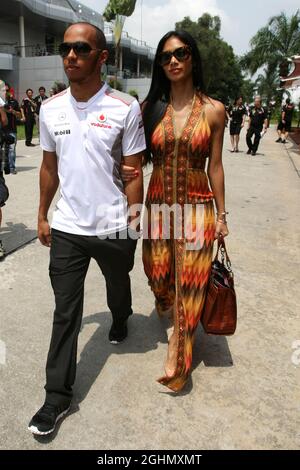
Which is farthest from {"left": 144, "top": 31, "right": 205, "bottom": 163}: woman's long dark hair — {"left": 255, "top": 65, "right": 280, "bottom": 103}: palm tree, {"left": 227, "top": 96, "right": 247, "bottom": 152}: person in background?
{"left": 255, "top": 65, "right": 280, "bottom": 103}: palm tree

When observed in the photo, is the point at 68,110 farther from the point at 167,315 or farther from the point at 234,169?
the point at 234,169

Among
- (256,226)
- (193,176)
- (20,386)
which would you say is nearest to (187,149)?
(193,176)

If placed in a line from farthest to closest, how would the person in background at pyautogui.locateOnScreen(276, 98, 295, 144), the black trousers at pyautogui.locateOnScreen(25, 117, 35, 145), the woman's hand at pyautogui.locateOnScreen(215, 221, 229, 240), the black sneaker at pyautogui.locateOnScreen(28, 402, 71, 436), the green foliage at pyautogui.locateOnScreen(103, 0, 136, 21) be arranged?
the green foliage at pyautogui.locateOnScreen(103, 0, 136, 21) < the person in background at pyautogui.locateOnScreen(276, 98, 295, 144) < the black trousers at pyautogui.locateOnScreen(25, 117, 35, 145) < the woman's hand at pyautogui.locateOnScreen(215, 221, 229, 240) < the black sneaker at pyautogui.locateOnScreen(28, 402, 71, 436)

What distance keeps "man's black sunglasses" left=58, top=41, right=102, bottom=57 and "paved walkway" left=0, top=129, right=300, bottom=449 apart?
5.96 feet

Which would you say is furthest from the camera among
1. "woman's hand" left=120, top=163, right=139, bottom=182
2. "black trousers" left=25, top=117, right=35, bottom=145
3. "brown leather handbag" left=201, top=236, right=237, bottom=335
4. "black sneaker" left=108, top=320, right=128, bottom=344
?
"black trousers" left=25, top=117, right=35, bottom=145

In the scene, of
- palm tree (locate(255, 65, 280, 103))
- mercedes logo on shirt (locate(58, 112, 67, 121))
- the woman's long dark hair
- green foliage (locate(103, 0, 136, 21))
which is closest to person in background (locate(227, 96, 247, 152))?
the woman's long dark hair

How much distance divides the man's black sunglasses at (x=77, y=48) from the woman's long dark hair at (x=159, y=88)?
52cm

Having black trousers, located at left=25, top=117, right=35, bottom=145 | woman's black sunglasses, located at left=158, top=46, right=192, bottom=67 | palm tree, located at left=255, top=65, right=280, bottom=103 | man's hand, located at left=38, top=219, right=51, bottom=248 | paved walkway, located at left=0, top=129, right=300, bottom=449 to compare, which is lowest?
paved walkway, located at left=0, top=129, right=300, bottom=449

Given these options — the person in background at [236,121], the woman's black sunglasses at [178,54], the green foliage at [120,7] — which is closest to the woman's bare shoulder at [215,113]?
the woman's black sunglasses at [178,54]

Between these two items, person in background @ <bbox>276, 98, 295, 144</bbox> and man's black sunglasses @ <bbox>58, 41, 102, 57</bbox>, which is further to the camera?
person in background @ <bbox>276, 98, 295, 144</bbox>

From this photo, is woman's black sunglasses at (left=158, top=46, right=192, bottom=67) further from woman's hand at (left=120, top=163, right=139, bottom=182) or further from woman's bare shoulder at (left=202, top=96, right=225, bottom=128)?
woman's hand at (left=120, top=163, right=139, bottom=182)

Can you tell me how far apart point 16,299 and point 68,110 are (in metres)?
1.88

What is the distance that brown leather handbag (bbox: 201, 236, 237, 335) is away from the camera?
252cm

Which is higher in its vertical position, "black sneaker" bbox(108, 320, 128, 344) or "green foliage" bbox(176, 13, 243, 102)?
"green foliage" bbox(176, 13, 243, 102)
